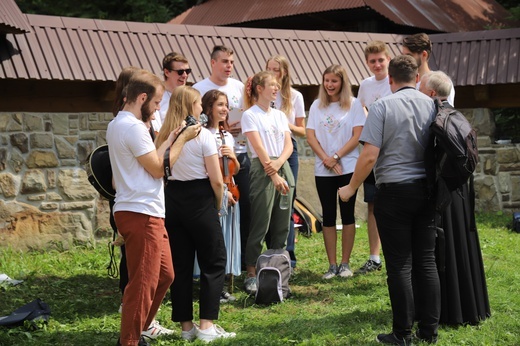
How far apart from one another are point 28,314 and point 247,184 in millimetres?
2158

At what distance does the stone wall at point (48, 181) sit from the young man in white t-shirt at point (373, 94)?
2.96m

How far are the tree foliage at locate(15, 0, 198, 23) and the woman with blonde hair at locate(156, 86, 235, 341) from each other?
12020mm

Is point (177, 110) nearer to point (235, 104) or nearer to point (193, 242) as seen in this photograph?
point (193, 242)

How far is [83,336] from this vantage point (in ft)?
17.4

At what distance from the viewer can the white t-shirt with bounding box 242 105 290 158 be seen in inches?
253

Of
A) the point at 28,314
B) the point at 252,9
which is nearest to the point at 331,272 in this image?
the point at 28,314

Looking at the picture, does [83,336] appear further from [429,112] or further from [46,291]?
[429,112]

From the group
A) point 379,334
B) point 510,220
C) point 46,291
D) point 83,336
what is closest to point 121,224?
point 83,336

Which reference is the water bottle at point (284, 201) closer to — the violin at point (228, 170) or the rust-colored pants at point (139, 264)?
the violin at point (228, 170)

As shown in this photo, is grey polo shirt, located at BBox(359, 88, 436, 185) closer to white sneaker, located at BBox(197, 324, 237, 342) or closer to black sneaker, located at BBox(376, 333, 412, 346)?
black sneaker, located at BBox(376, 333, 412, 346)

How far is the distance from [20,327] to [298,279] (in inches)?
99.3

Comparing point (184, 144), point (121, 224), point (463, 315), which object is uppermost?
point (184, 144)

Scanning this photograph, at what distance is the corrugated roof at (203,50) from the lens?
8.10 meters

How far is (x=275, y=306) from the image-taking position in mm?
6047
